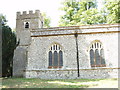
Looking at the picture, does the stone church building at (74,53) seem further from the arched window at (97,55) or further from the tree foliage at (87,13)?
the tree foliage at (87,13)

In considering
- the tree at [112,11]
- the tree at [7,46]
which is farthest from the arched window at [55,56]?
the tree at [112,11]

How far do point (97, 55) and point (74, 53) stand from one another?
2.15 metres

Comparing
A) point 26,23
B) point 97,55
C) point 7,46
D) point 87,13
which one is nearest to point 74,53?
point 97,55

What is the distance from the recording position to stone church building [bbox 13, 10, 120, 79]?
13605 mm

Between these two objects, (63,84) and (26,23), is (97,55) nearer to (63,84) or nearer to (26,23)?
(63,84)

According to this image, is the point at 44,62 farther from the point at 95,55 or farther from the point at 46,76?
the point at 95,55

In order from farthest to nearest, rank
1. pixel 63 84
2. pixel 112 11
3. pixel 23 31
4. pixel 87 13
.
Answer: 1. pixel 87 13
2. pixel 112 11
3. pixel 23 31
4. pixel 63 84

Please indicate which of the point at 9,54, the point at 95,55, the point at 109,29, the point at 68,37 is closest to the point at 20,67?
the point at 9,54

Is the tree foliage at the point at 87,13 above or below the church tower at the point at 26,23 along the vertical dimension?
above

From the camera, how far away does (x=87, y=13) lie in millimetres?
24797

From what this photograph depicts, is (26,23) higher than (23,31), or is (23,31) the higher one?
(26,23)

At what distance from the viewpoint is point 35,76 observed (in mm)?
14320

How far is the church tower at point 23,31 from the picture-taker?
60.3 feet

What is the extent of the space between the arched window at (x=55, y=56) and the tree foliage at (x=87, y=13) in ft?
36.2
